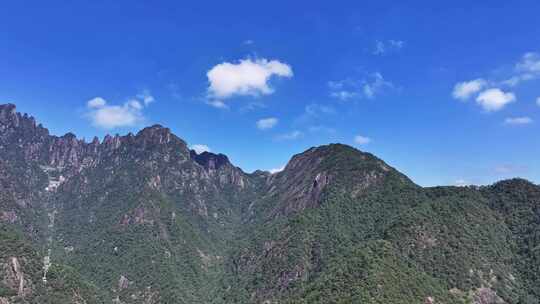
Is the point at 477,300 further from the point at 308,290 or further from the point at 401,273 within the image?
the point at 308,290

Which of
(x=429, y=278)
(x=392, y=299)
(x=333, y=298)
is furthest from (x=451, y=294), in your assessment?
(x=333, y=298)

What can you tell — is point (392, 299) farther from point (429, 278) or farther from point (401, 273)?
point (429, 278)

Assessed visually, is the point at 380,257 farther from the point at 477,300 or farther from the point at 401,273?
the point at 477,300

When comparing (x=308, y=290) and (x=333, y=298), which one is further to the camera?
(x=308, y=290)

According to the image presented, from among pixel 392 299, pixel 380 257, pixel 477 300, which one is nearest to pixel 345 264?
pixel 380 257

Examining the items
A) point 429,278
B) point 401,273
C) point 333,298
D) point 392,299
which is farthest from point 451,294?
point 333,298

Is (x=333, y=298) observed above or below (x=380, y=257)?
below

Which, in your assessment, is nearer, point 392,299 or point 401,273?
point 392,299

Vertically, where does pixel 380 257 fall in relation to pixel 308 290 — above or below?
above
